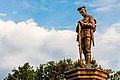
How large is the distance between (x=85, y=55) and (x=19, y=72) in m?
37.0

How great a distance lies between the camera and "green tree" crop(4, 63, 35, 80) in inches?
2104

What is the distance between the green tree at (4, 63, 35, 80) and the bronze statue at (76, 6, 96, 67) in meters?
36.0

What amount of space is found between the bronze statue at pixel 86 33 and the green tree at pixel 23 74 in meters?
36.0

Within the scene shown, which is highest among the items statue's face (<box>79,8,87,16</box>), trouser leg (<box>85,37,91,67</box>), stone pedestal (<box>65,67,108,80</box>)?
statue's face (<box>79,8,87,16</box>)

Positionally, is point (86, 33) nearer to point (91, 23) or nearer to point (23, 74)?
point (91, 23)

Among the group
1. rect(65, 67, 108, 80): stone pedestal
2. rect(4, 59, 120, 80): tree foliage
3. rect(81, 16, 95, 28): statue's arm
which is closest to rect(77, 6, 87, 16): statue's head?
rect(81, 16, 95, 28): statue's arm

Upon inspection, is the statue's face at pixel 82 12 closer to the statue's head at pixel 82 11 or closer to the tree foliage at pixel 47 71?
the statue's head at pixel 82 11

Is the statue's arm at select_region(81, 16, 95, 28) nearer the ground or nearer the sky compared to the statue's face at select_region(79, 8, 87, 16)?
nearer the ground

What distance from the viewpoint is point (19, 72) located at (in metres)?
53.9

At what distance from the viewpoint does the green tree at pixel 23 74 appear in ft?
175

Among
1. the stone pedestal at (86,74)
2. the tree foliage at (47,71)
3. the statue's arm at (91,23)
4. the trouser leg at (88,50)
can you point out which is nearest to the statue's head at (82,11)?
the statue's arm at (91,23)

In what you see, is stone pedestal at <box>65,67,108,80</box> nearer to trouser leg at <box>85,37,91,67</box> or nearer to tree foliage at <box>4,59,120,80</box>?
trouser leg at <box>85,37,91,67</box>

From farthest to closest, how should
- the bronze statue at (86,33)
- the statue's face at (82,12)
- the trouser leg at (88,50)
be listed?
the statue's face at (82,12), the bronze statue at (86,33), the trouser leg at (88,50)

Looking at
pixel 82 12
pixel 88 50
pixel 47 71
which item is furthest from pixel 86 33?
pixel 47 71
